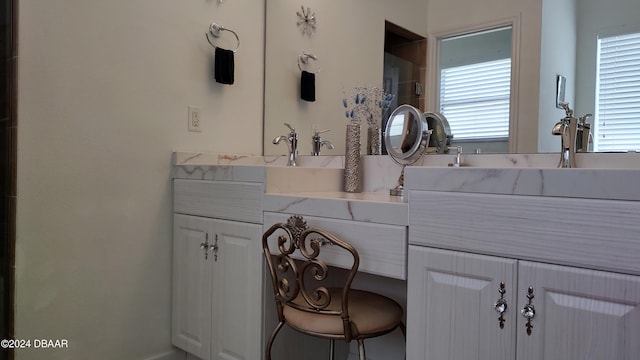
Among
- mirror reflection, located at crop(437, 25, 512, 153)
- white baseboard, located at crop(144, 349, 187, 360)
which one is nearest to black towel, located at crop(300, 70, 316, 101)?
mirror reflection, located at crop(437, 25, 512, 153)

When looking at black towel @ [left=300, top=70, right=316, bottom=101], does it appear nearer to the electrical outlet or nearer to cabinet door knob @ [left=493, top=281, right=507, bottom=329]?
the electrical outlet

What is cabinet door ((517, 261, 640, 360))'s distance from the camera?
3.09 feet

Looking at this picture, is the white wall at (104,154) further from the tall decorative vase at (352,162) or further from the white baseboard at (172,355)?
the tall decorative vase at (352,162)

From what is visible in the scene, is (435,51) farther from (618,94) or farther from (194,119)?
(194,119)

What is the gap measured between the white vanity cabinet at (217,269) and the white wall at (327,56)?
0.59 meters

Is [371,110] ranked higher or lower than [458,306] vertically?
higher

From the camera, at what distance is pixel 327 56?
223 cm

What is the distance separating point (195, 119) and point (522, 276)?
155 centimetres

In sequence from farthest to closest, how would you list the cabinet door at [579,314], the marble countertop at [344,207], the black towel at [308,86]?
the black towel at [308,86]
the marble countertop at [344,207]
the cabinet door at [579,314]

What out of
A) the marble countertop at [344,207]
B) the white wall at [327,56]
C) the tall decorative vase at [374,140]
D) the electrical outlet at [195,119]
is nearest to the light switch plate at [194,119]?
the electrical outlet at [195,119]

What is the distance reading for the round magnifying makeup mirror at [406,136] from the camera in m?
1.64

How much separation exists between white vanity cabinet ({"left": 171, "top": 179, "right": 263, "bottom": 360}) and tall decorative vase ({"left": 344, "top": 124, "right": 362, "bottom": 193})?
16.9 inches

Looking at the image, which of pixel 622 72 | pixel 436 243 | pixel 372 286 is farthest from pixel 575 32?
pixel 372 286

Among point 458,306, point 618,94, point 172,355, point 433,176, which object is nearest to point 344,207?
point 433,176
